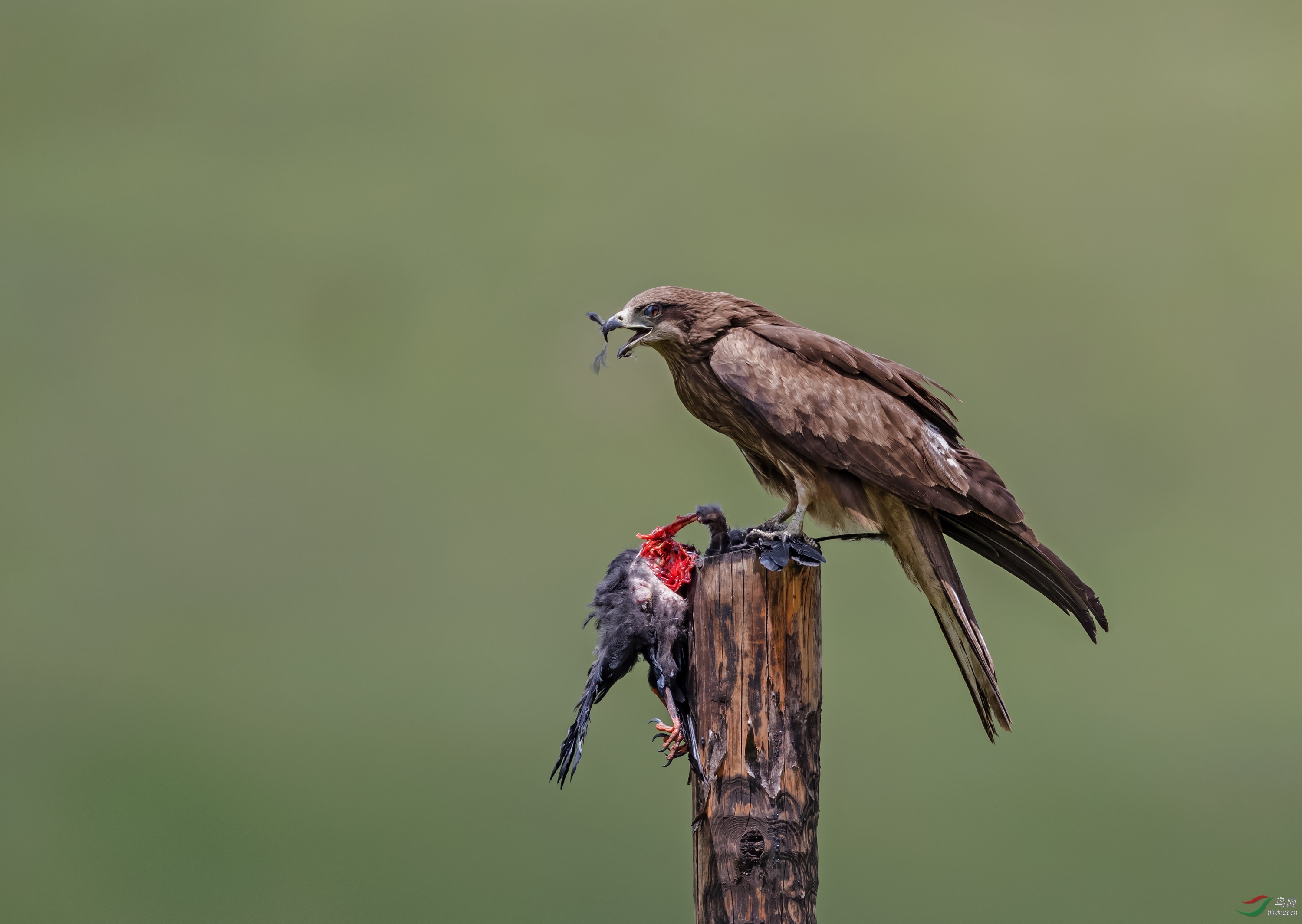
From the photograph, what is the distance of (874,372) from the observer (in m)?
2.95

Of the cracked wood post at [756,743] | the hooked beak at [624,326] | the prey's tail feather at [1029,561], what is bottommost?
the cracked wood post at [756,743]

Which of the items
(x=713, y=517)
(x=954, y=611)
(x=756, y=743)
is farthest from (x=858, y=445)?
(x=756, y=743)

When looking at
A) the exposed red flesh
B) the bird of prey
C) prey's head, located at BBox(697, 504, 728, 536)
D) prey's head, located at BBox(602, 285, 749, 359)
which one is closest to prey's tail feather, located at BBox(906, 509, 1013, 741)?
the bird of prey

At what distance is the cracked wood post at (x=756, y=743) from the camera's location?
→ 2.61 metres

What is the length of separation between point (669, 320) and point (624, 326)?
13cm

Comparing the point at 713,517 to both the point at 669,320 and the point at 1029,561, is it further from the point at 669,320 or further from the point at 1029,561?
the point at 1029,561

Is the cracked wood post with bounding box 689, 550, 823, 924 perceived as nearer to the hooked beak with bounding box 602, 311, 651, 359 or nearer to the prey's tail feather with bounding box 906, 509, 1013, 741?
the prey's tail feather with bounding box 906, 509, 1013, 741

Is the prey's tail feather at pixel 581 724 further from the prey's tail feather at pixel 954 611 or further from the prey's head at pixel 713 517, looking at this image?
the prey's tail feather at pixel 954 611

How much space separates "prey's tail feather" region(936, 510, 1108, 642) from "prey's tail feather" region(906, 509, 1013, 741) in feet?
0.37

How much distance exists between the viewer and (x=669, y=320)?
292 centimetres

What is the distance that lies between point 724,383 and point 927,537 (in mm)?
751

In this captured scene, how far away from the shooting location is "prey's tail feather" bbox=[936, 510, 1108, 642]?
112 inches

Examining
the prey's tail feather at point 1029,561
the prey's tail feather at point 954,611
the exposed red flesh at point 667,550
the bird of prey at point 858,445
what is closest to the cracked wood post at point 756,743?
the exposed red flesh at point 667,550

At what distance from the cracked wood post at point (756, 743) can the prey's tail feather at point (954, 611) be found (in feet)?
1.34
